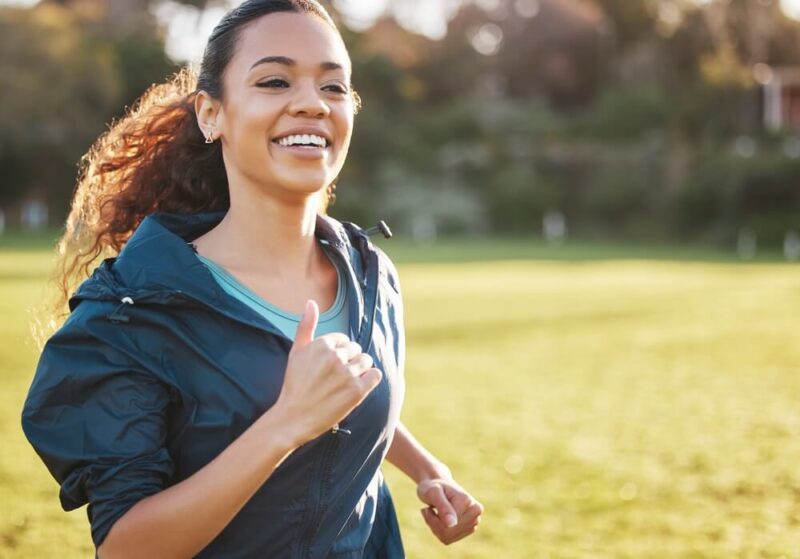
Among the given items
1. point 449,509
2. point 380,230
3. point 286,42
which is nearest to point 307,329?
point 286,42

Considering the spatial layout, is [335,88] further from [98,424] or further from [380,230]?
[98,424]

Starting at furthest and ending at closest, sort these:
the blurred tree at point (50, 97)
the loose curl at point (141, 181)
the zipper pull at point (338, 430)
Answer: the blurred tree at point (50, 97)
the loose curl at point (141, 181)
the zipper pull at point (338, 430)

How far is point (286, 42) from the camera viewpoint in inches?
76.0

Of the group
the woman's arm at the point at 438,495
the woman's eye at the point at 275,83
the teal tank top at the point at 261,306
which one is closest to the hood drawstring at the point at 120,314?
the teal tank top at the point at 261,306

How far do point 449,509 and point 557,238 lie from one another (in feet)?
110

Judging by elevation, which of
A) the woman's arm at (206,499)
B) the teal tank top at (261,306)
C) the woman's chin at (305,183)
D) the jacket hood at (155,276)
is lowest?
the woman's arm at (206,499)

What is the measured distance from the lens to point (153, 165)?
2.32 m

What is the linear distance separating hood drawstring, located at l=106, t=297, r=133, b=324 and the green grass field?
2.85 metres

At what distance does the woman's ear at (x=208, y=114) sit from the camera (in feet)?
6.73

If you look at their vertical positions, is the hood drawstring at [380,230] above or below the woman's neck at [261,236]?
below

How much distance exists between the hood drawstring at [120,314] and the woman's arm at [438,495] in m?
0.85

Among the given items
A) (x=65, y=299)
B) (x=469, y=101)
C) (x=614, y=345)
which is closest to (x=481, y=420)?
(x=614, y=345)

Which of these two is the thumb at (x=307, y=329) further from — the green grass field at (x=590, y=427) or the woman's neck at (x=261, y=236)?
the green grass field at (x=590, y=427)

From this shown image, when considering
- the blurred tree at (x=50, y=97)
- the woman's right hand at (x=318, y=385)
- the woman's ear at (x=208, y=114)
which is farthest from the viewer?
the blurred tree at (x=50, y=97)
